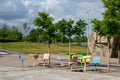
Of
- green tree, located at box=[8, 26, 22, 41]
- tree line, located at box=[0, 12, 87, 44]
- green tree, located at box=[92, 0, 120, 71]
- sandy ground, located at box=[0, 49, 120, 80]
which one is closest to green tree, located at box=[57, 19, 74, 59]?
tree line, located at box=[0, 12, 87, 44]

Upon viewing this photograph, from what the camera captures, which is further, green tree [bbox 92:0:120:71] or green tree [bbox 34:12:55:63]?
green tree [bbox 34:12:55:63]

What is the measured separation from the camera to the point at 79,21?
30.5 meters

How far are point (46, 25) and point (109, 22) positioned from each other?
7.51 metres

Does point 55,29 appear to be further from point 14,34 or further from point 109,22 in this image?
point 14,34

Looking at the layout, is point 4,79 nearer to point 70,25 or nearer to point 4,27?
point 70,25

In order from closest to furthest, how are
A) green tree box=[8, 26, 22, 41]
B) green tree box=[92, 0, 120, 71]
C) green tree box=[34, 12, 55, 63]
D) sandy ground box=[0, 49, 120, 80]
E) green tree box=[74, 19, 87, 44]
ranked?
1. sandy ground box=[0, 49, 120, 80]
2. green tree box=[92, 0, 120, 71]
3. green tree box=[34, 12, 55, 63]
4. green tree box=[74, 19, 87, 44]
5. green tree box=[8, 26, 22, 41]

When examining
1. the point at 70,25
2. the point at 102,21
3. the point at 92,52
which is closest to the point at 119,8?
the point at 102,21

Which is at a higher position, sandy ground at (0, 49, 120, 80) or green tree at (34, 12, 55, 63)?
green tree at (34, 12, 55, 63)

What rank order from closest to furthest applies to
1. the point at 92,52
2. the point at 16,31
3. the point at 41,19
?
the point at 41,19 → the point at 92,52 → the point at 16,31

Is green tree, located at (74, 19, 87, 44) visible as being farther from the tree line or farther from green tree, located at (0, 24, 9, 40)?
green tree, located at (0, 24, 9, 40)

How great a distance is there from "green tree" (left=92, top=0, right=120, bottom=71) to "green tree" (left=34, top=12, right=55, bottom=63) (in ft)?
17.1

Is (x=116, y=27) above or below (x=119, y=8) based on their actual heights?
below

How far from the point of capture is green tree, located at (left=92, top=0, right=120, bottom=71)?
73.2ft

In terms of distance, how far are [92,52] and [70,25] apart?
76.1 ft
